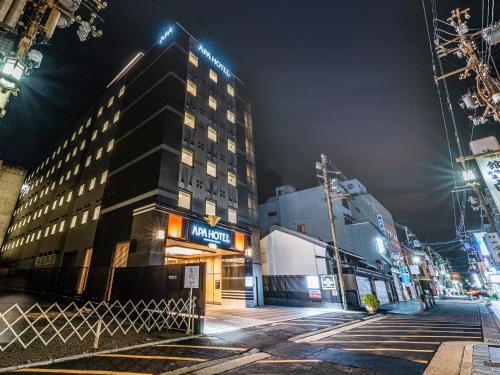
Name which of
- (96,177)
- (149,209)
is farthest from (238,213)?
(96,177)

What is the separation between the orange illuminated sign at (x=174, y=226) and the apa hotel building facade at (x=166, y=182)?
0.27 feet

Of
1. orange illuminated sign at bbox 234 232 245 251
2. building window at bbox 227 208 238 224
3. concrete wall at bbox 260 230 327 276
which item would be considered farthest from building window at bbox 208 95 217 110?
concrete wall at bbox 260 230 327 276

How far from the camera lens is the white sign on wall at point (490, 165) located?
34.5 ft

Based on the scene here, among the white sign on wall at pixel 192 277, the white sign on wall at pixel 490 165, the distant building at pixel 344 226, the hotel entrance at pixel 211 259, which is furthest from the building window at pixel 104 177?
the white sign on wall at pixel 490 165

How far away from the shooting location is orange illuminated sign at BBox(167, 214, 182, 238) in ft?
63.5

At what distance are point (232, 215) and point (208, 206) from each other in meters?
3.56

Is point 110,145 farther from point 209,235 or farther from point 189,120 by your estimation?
point 209,235

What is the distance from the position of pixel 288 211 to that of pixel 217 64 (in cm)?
2882

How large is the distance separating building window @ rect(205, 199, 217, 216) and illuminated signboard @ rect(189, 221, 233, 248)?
1.77 meters

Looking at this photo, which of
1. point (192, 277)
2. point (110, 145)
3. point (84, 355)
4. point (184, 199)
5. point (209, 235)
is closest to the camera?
point (84, 355)

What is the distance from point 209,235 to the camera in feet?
72.4

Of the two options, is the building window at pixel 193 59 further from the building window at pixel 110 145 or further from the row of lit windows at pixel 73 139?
the building window at pixel 110 145

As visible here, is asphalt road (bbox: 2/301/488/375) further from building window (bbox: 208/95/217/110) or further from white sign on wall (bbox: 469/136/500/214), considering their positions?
building window (bbox: 208/95/217/110)

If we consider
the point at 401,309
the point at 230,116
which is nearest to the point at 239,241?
the point at 230,116
